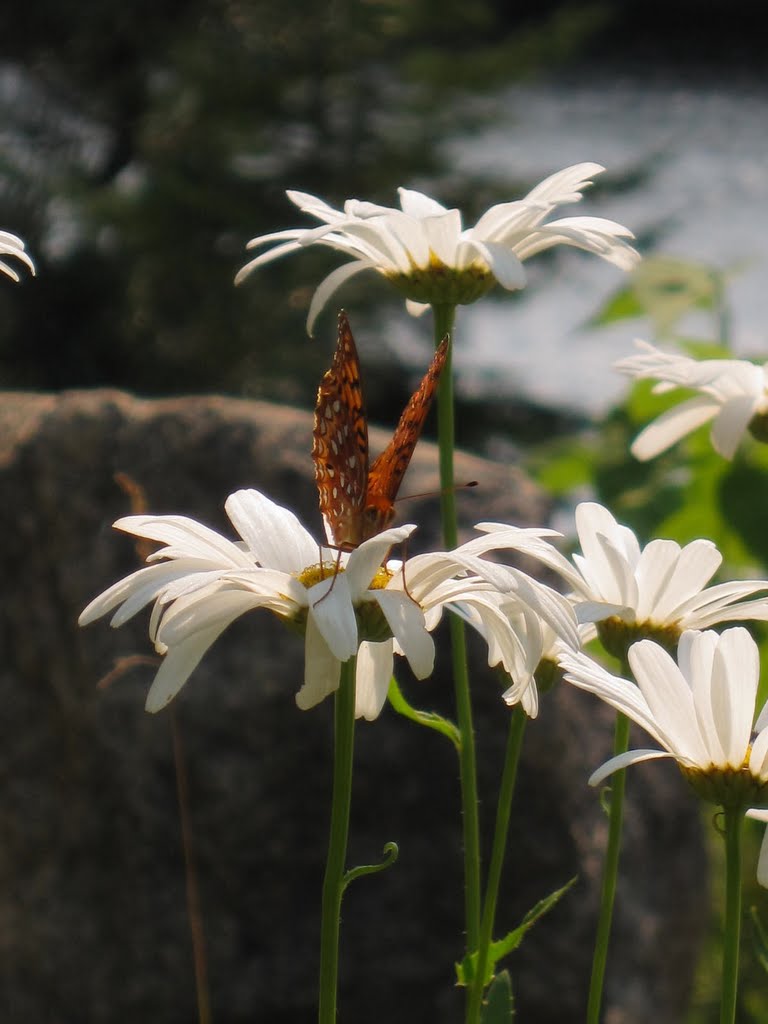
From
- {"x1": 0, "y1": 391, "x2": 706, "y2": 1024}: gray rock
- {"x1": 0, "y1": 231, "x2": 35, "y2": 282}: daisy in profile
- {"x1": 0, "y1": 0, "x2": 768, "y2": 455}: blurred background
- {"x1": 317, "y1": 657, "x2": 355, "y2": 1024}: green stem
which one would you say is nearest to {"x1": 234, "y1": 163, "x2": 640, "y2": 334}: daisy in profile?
{"x1": 0, "y1": 231, "x2": 35, "y2": 282}: daisy in profile

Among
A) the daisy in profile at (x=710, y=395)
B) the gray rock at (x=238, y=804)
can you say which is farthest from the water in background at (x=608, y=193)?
the daisy in profile at (x=710, y=395)

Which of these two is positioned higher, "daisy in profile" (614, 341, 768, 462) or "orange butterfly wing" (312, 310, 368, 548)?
"daisy in profile" (614, 341, 768, 462)

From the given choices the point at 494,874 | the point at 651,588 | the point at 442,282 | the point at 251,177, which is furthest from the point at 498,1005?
the point at 251,177

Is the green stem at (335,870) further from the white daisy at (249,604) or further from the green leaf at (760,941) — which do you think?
the green leaf at (760,941)

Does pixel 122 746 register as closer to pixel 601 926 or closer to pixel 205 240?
pixel 601 926

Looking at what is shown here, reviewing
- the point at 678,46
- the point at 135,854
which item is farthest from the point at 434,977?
the point at 678,46

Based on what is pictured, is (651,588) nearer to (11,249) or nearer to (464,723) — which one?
(464,723)

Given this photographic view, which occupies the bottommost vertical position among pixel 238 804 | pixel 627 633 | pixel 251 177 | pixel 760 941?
pixel 238 804

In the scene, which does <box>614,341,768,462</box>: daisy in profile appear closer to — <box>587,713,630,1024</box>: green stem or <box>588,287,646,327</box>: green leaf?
<box>587,713,630,1024</box>: green stem
